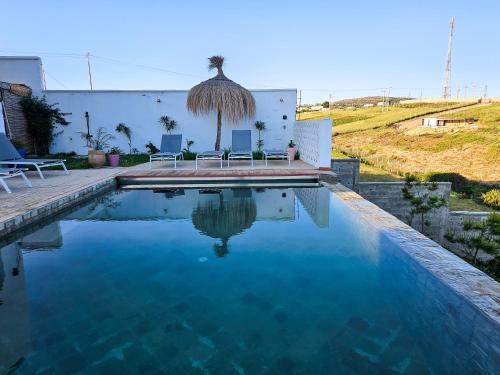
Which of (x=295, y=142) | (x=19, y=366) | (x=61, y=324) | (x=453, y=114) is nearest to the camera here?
(x=19, y=366)

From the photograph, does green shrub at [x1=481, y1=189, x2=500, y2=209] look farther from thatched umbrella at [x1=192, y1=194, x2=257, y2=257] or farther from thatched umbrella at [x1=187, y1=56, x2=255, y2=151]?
thatched umbrella at [x1=192, y1=194, x2=257, y2=257]

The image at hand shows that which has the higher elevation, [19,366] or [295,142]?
[295,142]

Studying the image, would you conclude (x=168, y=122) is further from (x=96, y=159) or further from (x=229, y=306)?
(x=229, y=306)

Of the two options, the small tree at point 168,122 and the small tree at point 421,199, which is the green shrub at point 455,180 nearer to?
the small tree at point 421,199

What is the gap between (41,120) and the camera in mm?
12805

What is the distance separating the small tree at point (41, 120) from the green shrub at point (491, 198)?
16909 mm

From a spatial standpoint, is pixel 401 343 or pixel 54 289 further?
pixel 54 289

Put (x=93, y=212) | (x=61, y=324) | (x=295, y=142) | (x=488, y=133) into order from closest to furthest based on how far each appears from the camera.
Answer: (x=61, y=324) < (x=93, y=212) < (x=295, y=142) < (x=488, y=133)

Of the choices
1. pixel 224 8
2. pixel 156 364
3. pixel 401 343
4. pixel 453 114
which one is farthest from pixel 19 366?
pixel 453 114

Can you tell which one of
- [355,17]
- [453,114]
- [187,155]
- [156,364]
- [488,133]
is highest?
[355,17]

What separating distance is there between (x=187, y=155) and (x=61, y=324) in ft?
35.0

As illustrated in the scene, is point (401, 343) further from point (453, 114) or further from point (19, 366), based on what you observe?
point (453, 114)

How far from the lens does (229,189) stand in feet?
25.6

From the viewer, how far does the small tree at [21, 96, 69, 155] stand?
41.6 ft
